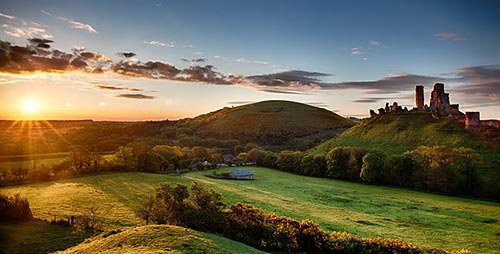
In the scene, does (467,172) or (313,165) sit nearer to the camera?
(467,172)

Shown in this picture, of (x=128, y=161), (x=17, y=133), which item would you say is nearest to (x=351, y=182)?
(x=128, y=161)

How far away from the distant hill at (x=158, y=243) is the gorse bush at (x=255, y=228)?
5.02 meters

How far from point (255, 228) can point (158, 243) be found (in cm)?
1247

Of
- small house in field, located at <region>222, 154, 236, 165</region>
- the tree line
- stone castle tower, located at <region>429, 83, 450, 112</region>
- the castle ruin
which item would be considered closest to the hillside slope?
the castle ruin

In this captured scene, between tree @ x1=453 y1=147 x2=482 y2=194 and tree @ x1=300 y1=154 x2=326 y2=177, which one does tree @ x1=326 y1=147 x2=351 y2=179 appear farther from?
tree @ x1=453 y1=147 x2=482 y2=194

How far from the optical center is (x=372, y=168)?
99.9 meters

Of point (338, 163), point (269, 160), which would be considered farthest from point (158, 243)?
point (269, 160)

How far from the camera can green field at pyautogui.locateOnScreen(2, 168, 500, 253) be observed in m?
51.4

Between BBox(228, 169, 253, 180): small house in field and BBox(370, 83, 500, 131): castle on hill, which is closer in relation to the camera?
BBox(228, 169, 253, 180): small house in field

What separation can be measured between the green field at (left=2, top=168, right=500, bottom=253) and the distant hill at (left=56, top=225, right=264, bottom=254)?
1755cm

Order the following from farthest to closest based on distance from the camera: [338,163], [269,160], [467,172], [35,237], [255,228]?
[269,160]
[338,163]
[467,172]
[35,237]
[255,228]

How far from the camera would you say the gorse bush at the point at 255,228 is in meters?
35.7

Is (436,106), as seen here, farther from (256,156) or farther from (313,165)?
(256,156)

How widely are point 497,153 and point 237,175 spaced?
7483cm
